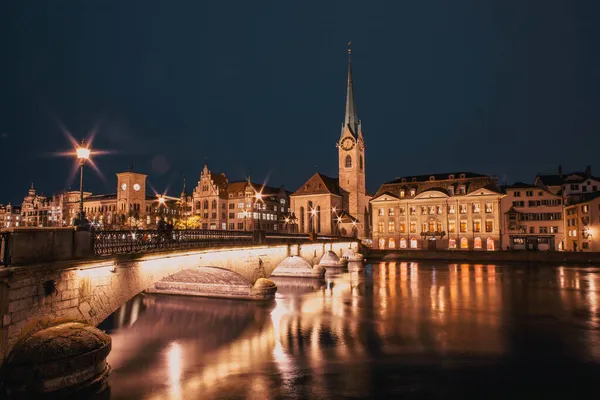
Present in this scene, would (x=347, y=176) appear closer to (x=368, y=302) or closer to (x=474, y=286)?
(x=474, y=286)

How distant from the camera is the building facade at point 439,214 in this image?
270 ft

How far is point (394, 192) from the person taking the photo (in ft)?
307

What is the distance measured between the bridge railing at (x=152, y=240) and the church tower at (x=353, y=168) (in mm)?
73711

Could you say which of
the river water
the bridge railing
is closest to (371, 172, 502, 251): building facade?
the river water

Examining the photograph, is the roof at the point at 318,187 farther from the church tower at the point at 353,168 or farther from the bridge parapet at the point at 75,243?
the bridge parapet at the point at 75,243

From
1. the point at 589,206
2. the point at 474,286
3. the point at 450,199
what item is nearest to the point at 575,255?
the point at 589,206

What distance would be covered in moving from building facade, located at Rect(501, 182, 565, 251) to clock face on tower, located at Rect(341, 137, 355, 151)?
37.3 meters

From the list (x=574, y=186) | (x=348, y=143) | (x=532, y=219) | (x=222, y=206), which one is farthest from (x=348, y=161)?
(x=574, y=186)

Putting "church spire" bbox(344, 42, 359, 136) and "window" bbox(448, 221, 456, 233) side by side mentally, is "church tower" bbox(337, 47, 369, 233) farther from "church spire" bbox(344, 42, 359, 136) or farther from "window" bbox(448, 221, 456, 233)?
"window" bbox(448, 221, 456, 233)

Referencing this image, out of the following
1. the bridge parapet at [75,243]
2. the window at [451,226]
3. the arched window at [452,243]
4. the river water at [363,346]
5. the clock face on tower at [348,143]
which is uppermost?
the clock face on tower at [348,143]

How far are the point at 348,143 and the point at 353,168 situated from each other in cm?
674

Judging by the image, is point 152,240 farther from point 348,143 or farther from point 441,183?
point 348,143

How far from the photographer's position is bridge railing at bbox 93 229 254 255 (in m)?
16.7

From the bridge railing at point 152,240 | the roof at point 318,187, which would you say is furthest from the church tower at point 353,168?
the bridge railing at point 152,240
